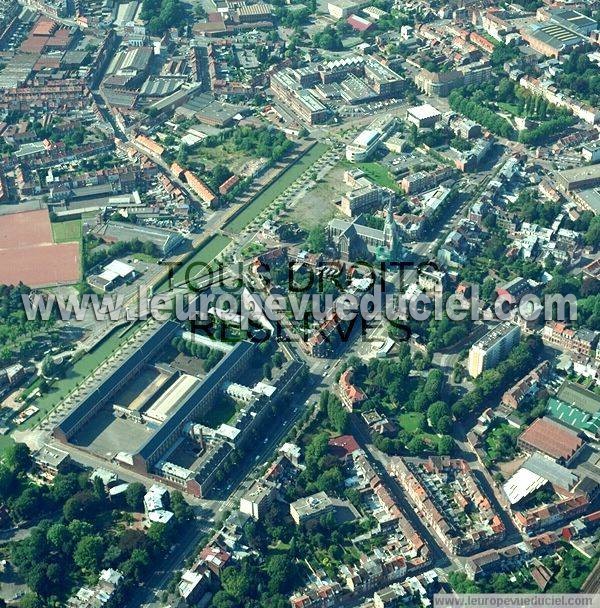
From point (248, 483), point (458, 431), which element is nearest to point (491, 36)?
point (458, 431)

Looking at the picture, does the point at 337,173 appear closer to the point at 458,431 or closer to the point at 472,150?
the point at 472,150

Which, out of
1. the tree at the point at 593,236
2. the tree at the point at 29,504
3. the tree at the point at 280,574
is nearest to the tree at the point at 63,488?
the tree at the point at 29,504

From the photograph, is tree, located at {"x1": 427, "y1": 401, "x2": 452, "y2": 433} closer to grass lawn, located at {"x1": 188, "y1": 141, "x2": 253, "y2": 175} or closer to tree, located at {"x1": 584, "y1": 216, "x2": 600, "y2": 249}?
tree, located at {"x1": 584, "y1": 216, "x2": 600, "y2": 249}

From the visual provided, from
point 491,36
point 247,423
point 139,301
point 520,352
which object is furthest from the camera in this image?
point 491,36

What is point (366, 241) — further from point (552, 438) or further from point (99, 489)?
point (99, 489)

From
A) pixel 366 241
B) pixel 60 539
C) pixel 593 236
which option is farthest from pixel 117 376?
pixel 593 236

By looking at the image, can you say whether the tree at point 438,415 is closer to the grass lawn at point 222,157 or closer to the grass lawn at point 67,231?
the grass lawn at point 67,231

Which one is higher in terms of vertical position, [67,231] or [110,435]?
[67,231]
